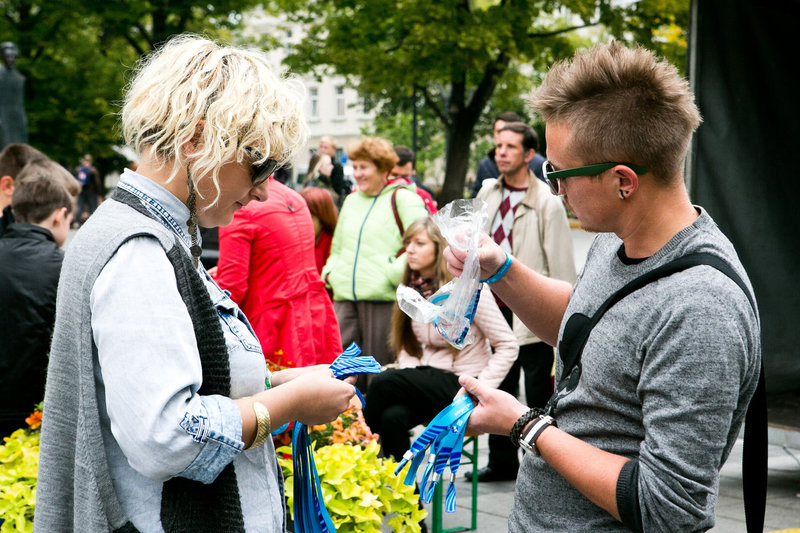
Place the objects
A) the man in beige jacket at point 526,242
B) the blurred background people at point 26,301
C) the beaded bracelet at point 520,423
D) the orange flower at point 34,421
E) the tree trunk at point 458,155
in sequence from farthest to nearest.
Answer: the tree trunk at point 458,155
the man in beige jacket at point 526,242
the blurred background people at point 26,301
the orange flower at point 34,421
the beaded bracelet at point 520,423

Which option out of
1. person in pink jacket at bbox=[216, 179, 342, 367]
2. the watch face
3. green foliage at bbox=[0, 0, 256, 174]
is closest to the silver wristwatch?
the watch face

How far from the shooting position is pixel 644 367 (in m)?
1.69

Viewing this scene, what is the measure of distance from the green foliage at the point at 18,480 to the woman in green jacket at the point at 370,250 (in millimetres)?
2697

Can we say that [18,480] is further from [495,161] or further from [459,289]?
[495,161]

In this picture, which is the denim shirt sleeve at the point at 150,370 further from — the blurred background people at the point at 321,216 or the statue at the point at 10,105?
the statue at the point at 10,105

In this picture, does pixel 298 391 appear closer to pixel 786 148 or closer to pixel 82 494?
pixel 82 494

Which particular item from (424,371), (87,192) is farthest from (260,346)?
(87,192)

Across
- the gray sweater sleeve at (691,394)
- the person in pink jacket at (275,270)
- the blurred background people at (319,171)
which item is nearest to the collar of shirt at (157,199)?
the gray sweater sleeve at (691,394)

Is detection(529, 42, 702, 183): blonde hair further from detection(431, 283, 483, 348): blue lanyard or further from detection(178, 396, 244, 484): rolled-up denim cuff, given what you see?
detection(178, 396, 244, 484): rolled-up denim cuff

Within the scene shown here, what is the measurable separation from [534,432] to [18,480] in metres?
2.31

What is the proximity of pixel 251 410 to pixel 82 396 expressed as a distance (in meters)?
0.32

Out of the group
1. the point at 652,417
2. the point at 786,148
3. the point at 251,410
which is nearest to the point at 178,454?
the point at 251,410

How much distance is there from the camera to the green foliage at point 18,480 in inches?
122

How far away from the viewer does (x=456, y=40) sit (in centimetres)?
1711
